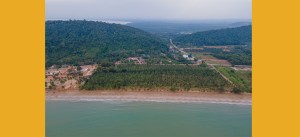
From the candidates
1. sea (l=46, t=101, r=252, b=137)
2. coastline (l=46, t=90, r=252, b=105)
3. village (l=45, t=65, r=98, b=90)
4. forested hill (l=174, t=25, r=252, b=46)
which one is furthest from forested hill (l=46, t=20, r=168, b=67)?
sea (l=46, t=101, r=252, b=137)

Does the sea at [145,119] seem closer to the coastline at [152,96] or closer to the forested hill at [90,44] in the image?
the coastline at [152,96]

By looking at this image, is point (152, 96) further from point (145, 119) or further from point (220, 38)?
point (220, 38)

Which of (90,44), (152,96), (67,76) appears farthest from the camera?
(90,44)

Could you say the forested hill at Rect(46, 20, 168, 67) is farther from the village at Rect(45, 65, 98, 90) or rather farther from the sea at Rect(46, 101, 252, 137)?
the sea at Rect(46, 101, 252, 137)

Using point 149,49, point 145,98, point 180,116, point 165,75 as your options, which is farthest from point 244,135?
point 149,49

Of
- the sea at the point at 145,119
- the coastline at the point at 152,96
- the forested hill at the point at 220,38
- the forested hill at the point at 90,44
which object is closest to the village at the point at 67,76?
the coastline at the point at 152,96

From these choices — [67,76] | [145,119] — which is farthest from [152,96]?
[67,76]
